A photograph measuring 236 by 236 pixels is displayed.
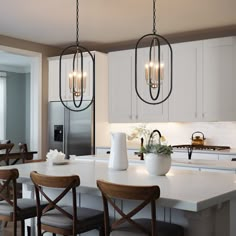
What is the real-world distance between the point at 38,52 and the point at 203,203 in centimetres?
528

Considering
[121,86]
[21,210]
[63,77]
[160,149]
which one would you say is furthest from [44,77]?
[160,149]

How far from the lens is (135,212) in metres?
2.24

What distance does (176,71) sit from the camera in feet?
19.9

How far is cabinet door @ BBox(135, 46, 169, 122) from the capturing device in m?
6.18

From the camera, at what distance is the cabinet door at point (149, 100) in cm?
618

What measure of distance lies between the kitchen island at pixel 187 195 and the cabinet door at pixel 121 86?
3.20 meters

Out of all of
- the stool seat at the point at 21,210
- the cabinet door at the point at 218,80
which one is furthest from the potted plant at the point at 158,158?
the cabinet door at the point at 218,80

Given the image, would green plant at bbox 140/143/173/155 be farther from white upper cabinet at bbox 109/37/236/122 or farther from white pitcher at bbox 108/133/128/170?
white upper cabinet at bbox 109/37/236/122

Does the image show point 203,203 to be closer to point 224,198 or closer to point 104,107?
point 224,198

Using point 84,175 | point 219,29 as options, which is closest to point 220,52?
point 219,29

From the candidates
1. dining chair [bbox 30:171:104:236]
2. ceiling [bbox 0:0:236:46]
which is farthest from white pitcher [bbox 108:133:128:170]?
ceiling [bbox 0:0:236:46]

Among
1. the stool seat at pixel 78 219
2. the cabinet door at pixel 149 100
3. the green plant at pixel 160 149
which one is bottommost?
the stool seat at pixel 78 219

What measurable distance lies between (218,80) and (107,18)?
180 centimetres

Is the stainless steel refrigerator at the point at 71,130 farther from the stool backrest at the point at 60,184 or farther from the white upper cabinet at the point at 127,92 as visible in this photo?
the stool backrest at the point at 60,184
